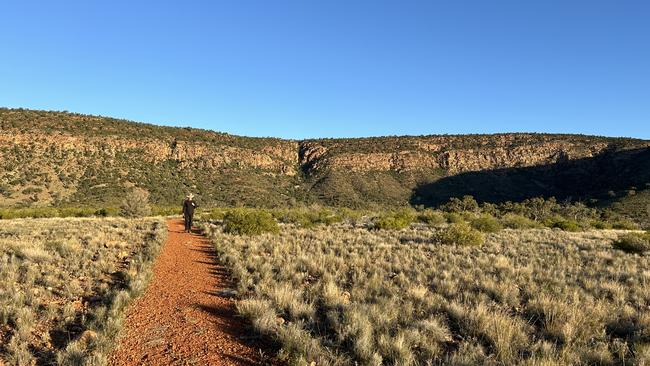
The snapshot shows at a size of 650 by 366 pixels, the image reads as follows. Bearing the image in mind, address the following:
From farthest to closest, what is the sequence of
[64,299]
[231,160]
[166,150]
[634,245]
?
[231,160], [166,150], [634,245], [64,299]

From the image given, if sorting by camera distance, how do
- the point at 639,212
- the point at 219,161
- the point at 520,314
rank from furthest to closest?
the point at 219,161
the point at 639,212
the point at 520,314

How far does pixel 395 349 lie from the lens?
5008mm

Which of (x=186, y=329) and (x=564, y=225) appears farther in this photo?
(x=564, y=225)

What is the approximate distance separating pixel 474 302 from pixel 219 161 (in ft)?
227

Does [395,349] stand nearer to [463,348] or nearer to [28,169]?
[463,348]

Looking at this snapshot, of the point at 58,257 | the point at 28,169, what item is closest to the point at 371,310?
the point at 58,257

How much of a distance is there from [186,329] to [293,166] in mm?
76731

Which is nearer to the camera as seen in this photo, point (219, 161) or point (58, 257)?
point (58, 257)

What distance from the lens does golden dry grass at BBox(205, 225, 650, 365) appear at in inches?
201

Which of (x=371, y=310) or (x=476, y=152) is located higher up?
(x=476, y=152)

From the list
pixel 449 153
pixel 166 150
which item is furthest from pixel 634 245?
pixel 449 153

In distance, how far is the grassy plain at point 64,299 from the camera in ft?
16.7

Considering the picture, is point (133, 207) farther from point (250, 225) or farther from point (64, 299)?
point (64, 299)

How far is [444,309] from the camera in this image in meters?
6.96
